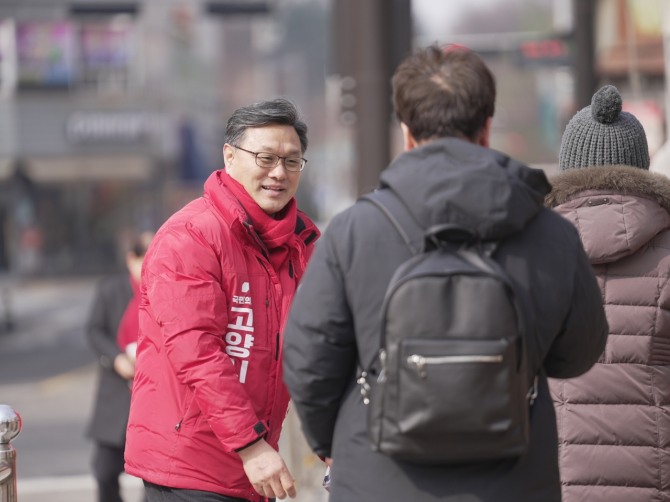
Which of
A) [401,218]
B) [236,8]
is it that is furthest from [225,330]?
[236,8]

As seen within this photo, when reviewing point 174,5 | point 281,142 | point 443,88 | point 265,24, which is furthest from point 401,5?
point 265,24

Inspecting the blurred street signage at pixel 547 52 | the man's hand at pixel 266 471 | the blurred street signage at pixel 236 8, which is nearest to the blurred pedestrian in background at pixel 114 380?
the man's hand at pixel 266 471

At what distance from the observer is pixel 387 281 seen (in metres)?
2.69

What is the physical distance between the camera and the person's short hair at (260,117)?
3.86 meters

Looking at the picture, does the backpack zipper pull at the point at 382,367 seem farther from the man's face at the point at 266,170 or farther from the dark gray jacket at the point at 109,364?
the dark gray jacket at the point at 109,364

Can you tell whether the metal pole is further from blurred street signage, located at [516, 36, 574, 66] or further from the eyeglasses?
the eyeglasses

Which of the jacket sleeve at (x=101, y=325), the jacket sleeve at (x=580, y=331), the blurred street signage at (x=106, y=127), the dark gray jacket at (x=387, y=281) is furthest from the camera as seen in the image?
the blurred street signage at (x=106, y=127)

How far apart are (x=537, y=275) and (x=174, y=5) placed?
151 ft

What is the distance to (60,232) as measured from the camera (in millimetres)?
40812

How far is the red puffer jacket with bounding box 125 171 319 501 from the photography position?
351 cm

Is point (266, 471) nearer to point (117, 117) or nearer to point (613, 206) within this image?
point (613, 206)

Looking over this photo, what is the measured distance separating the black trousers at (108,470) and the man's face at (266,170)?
3490 mm

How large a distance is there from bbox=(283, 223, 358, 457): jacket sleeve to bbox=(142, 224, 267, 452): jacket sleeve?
68 centimetres

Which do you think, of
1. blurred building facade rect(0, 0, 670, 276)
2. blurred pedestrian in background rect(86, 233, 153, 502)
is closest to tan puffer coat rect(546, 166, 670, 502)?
blurred pedestrian in background rect(86, 233, 153, 502)
